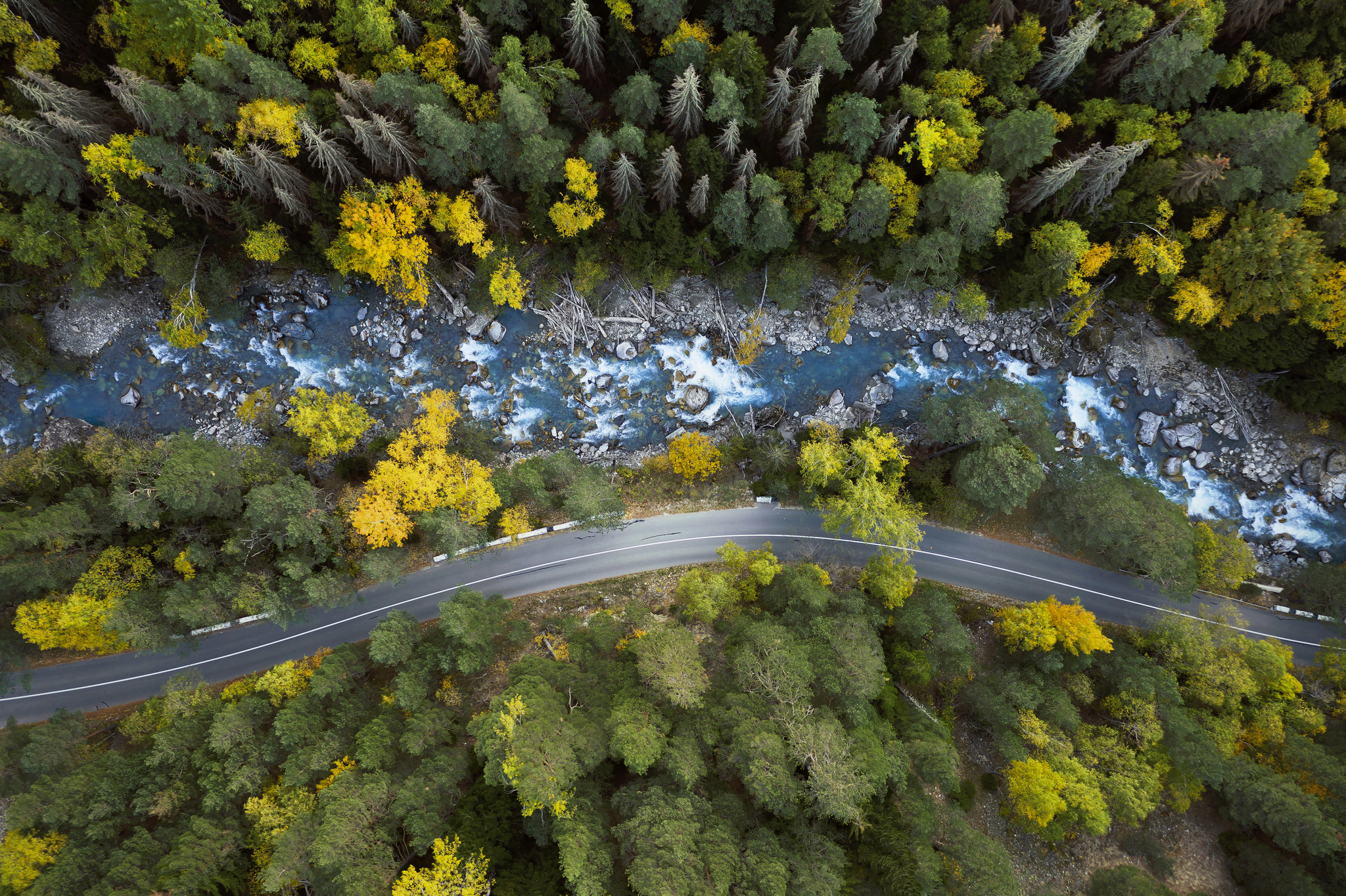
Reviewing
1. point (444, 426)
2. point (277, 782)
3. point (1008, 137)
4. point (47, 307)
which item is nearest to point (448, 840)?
point (277, 782)

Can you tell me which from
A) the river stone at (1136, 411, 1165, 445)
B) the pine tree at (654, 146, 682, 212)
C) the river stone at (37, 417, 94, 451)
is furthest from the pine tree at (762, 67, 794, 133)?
the river stone at (37, 417, 94, 451)

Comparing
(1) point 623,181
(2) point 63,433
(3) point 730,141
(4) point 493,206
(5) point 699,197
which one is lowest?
(2) point 63,433

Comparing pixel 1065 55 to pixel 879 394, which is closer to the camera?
pixel 1065 55

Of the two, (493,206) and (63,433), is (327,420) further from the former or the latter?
(63,433)

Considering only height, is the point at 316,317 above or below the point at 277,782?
above

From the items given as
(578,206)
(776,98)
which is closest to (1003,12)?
(776,98)

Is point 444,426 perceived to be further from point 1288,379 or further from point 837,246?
point 1288,379

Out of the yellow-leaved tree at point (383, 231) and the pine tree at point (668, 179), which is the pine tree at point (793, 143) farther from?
the yellow-leaved tree at point (383, 231)

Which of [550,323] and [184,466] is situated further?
[550,323]
